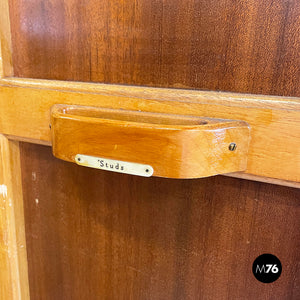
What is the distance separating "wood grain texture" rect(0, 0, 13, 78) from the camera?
0.53 m

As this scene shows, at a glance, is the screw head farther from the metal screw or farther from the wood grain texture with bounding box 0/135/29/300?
the wood grain texture with bounding box 0/135/29/300

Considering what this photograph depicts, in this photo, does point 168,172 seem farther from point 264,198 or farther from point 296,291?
point 296,291

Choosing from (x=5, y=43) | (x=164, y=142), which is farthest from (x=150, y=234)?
(x=5, y=43)

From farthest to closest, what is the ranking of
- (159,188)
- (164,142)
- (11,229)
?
(11,229)
(159,188)
(164,142)

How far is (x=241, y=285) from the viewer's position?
18.7 inches

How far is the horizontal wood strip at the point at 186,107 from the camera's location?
1.27ft

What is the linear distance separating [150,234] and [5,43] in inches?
15.0

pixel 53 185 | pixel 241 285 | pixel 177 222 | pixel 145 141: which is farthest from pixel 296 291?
pixel 53 185

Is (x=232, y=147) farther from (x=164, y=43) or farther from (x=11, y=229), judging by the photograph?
(x=11, y=229)

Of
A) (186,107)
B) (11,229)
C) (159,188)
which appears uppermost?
(186,107)

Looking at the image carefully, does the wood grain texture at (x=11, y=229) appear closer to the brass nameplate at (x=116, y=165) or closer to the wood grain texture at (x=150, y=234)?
the wood grain texture at (x=150, y=234)

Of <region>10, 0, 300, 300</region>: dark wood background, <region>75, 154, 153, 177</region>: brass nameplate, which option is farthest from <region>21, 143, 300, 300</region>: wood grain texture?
<region>75, 154, 153, 177</region>: brass nameplate

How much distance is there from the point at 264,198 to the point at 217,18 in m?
0.24

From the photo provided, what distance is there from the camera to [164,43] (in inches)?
17.6
